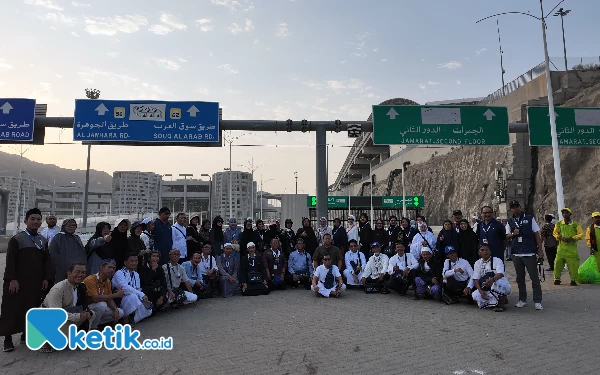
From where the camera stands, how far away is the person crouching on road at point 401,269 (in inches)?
337

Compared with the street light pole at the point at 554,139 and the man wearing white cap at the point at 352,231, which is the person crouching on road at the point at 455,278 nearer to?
the man wearing white cap at the point at 352,231

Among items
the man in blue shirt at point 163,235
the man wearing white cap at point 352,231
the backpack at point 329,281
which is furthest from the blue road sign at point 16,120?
the backpack at point 329,281

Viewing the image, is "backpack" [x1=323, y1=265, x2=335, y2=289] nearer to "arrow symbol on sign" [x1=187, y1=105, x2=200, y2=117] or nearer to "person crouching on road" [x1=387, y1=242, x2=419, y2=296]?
"person crouching on road" [x1=387, y1=242, x2=419, y2=296]

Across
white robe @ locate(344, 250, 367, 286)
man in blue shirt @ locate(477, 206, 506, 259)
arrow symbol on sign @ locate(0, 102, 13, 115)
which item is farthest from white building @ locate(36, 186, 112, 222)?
man in blue shirt @ locate(477, 206, 506, 259)

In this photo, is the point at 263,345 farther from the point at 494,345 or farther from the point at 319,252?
the point at 319,252

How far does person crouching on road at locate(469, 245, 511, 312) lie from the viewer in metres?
7.05

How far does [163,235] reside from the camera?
8.62 meters

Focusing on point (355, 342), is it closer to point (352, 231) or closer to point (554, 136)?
point (352, 231)

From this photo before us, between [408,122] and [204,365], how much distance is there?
11.2m

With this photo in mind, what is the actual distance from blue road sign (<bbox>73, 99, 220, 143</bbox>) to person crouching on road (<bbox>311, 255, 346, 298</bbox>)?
6.59 metres

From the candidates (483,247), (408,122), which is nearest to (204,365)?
(483,247)

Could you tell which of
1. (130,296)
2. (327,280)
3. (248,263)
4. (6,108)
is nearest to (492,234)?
(327,280)

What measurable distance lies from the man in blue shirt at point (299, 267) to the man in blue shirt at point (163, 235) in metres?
2.90

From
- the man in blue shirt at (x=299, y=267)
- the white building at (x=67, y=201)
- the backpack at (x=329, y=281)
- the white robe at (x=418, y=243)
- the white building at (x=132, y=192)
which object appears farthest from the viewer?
the white building at (x=67, y=201)
